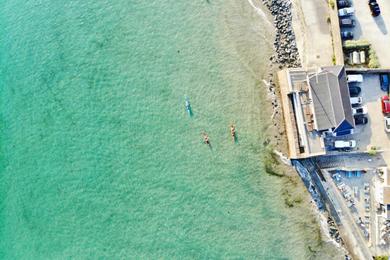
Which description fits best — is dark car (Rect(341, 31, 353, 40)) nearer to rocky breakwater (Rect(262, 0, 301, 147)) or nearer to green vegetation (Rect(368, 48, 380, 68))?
green vegetation (Rect(368, 48, 380, 68))

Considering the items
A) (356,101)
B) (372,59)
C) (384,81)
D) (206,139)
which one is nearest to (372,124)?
(356,101)

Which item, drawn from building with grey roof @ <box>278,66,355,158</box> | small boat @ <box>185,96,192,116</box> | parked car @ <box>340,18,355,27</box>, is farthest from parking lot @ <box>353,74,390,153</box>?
small boat @ <box>185,96,192,116</box>

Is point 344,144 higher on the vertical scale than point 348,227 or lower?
→ higher

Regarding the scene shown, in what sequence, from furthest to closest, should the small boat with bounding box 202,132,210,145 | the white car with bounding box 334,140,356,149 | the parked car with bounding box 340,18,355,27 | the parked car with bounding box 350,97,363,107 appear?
the small boat with bounding box 202,132,210,145 → the parked car with bounding box 340,18,355,27 → the parked car with bounding box 350,97,363,107 → the white car with bounding box 334,140,356,149

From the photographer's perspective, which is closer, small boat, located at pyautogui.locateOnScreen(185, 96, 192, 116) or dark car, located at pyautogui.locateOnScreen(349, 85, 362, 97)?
dark car, located at pyautogui.locateOnScreen(349, 85, 362, 97)

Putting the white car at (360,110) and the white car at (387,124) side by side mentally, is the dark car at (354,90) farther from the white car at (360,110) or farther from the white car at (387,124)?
the white car at (387,124)

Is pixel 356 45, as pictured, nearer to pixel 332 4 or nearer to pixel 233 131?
pixel 332 4

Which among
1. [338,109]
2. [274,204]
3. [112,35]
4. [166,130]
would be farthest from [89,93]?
[338,109]
